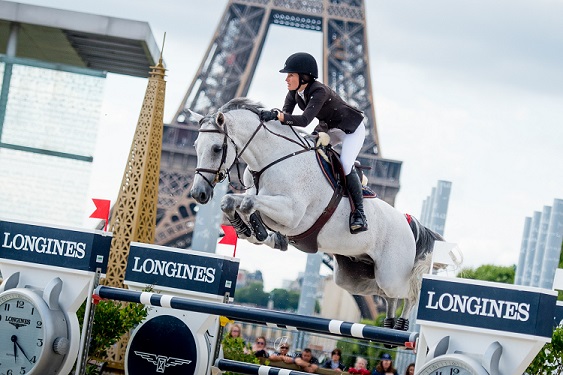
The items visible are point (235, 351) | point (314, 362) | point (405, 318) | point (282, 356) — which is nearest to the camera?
point (405, 318)

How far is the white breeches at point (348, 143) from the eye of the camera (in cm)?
590

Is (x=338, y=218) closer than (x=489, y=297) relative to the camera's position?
No

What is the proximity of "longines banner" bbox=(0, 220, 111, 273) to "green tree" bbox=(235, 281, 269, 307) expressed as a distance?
4397 cm

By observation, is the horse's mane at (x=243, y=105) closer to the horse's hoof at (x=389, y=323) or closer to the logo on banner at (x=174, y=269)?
the logo on banner at (x=174, y=269)

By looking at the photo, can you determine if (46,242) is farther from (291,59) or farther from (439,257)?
(439,257)

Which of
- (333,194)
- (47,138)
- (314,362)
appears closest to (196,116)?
(333,194)

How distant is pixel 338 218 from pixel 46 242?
72.3 inches

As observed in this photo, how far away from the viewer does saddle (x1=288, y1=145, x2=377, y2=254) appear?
5738 mm

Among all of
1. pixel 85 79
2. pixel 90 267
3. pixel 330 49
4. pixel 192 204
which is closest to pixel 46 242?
pixel 90 267

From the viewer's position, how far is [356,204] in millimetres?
5824

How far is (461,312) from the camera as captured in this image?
4.62 m

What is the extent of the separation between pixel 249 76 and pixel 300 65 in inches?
1054

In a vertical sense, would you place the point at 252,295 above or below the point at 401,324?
above

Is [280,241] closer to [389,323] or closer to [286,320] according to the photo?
[286,320]
